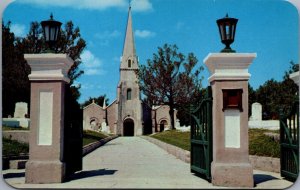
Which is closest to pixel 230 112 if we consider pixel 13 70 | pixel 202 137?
pixel 202 137

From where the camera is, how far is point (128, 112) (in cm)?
5475

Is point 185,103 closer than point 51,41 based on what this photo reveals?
No

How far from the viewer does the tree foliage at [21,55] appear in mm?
17375

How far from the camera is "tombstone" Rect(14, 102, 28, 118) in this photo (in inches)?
831

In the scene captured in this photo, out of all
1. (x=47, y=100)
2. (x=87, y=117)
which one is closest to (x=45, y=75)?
(x=47, y=100)

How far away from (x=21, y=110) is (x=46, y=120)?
1464 cm

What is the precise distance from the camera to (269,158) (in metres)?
9.16

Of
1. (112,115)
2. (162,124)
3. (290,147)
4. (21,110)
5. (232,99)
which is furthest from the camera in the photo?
(162,124)

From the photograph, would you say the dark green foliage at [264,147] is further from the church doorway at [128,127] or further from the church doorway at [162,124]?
the church doorway at [162,124]

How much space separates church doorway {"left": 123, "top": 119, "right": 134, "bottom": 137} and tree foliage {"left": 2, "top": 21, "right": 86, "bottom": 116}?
33.6 m

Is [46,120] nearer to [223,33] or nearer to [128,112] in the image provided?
[223,33]

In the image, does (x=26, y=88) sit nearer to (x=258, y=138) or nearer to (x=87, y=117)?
(x=258, y=138)

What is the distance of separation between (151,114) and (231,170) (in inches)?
2005

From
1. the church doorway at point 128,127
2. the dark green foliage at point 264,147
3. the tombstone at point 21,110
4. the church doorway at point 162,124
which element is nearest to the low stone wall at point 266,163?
the dark green foliage at point 264,147
